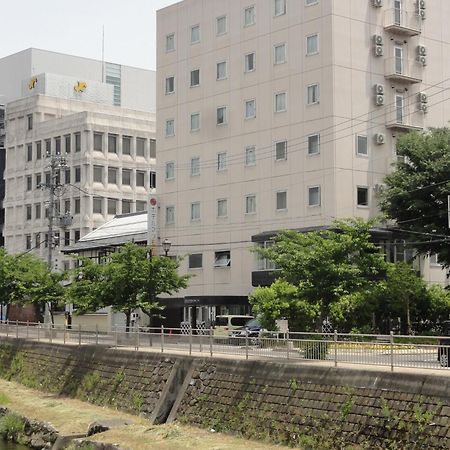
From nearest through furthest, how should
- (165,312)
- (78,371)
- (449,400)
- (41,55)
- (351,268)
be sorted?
(449,400), (78,371), (351,268), (165,312), (41,55)

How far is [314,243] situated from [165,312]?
2465 cm

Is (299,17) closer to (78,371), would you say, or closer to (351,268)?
(351,268)

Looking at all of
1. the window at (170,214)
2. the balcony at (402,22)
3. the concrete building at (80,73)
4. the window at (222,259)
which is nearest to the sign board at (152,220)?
the window at (170,214)

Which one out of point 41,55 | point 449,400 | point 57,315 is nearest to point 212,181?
point 57,315

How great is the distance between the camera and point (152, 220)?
7056 cm

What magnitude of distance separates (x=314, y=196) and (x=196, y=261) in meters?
12.5

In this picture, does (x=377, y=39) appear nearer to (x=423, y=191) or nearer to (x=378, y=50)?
(x=378, y=50)

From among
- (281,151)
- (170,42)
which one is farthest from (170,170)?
(281,151)

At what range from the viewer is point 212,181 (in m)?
67.1

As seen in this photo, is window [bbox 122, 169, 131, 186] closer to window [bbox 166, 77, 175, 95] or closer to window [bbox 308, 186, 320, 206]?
window [bbox 166, 77, 175, 95]

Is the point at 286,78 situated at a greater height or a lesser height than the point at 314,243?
greater

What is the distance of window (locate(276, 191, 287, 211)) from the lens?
61.8 meters

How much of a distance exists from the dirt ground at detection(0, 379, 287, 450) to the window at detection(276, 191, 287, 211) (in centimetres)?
2453

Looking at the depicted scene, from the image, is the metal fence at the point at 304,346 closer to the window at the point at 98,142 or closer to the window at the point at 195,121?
the window at the point at 195,121
